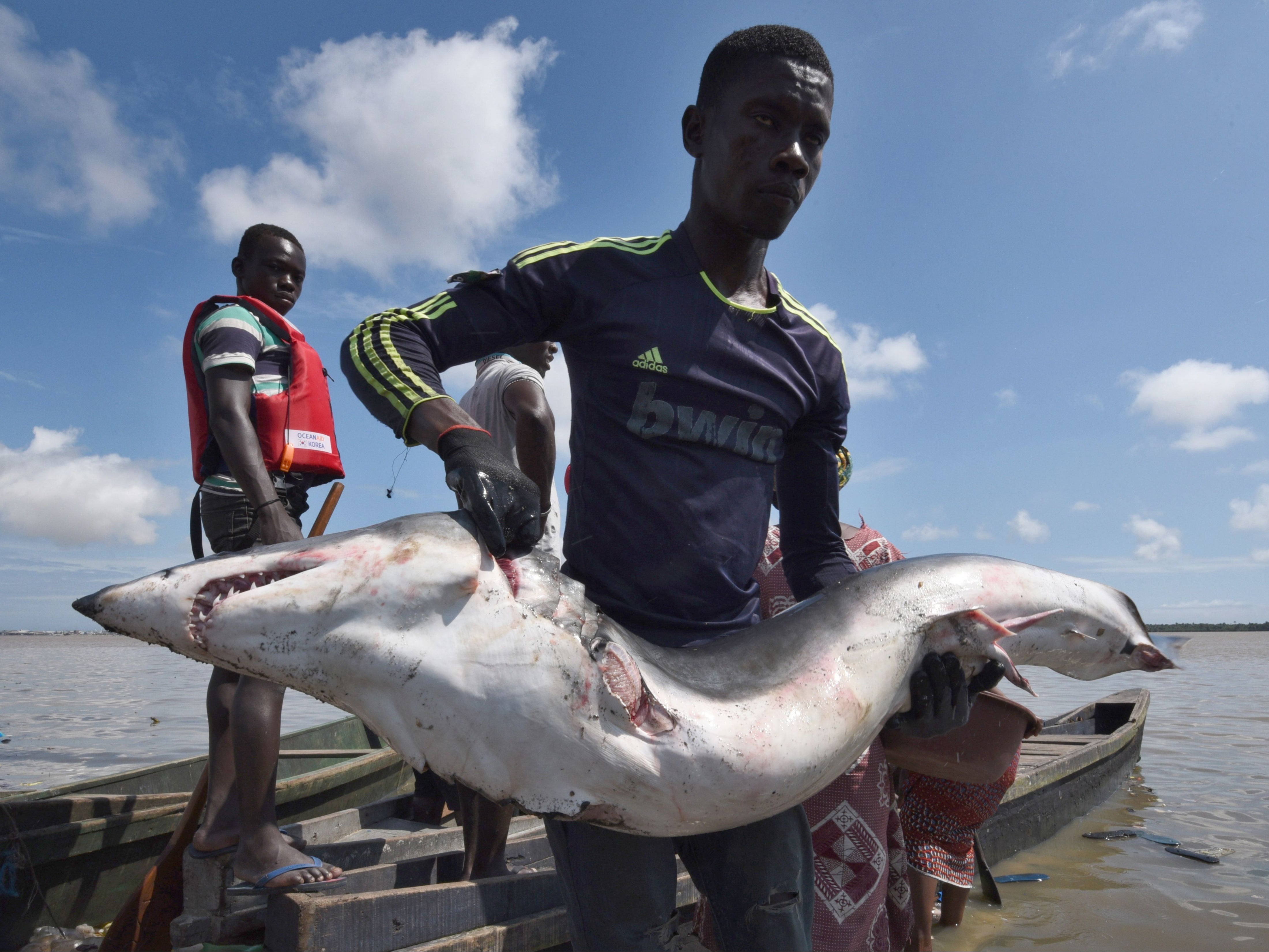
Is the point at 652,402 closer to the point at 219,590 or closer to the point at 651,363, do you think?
the point at 651,363

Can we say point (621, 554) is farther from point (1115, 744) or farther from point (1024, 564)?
point (1115, 744)

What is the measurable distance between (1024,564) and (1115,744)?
250 inches

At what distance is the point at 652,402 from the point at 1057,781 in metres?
5.61

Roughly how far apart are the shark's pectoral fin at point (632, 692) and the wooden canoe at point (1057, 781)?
411 cm

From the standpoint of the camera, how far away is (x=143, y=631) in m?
1.15

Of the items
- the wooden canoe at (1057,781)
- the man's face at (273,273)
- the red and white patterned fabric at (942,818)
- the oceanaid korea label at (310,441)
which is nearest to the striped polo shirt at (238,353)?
the oceanaid korea label at (310,441)

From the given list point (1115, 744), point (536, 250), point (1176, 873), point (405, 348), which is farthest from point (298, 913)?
point (1115, 744)

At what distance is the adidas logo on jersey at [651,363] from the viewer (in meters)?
1.78

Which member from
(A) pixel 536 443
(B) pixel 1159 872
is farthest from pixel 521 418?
(B) pixel 1159 872

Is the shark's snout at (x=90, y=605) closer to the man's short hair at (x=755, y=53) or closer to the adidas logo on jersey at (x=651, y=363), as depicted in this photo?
the adidas logo on jersey at (x=651, y=363)

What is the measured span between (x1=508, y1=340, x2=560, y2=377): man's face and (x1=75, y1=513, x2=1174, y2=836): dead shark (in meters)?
2.72

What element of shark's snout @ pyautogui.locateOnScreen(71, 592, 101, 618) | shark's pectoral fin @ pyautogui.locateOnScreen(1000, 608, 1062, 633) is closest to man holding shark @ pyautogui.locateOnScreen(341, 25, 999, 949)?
shark's pectoral fin @ pyautogui.locateOnScreen(1000, 608, 1062, 633)

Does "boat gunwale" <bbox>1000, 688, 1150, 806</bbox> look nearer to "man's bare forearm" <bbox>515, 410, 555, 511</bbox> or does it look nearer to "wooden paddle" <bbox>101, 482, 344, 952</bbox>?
"man's bare forearm" <bbox>515, 410, 555, 511</bbox>

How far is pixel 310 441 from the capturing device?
3129 millimetres
